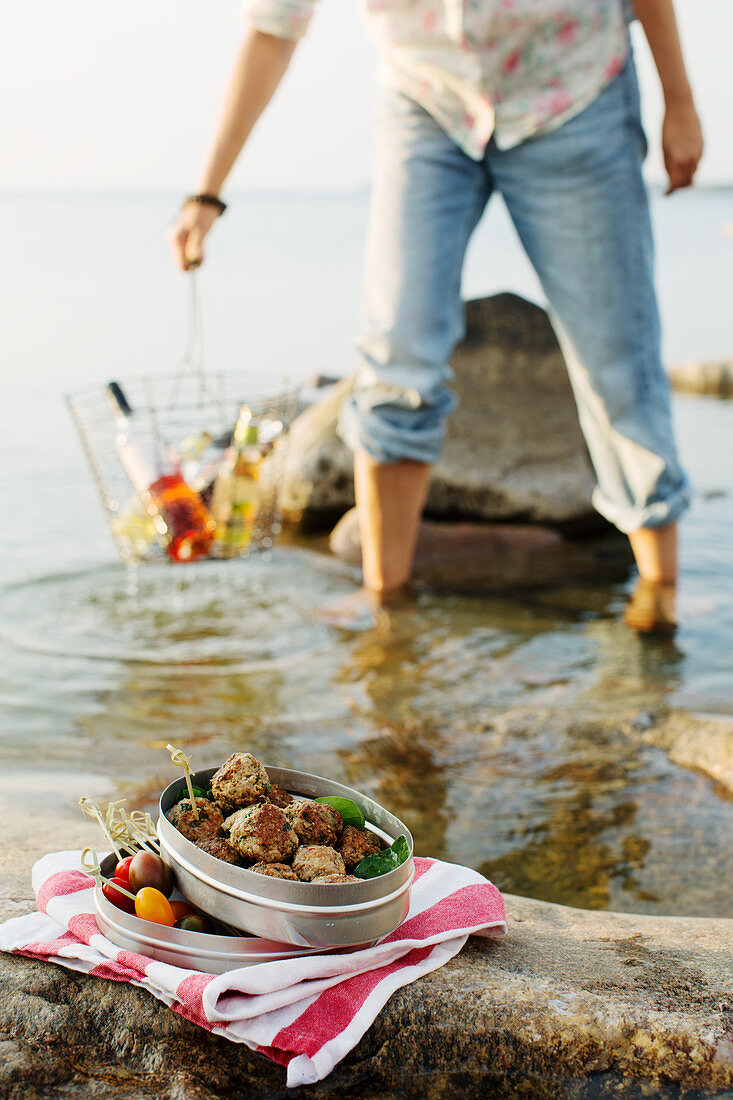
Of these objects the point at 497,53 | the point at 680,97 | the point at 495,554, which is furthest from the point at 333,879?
the point at 495,554

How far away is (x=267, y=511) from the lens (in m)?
3.79

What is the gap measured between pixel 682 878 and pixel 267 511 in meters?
2.11

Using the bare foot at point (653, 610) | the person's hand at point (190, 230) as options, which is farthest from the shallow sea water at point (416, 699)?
the person's hand at point (190, 230)

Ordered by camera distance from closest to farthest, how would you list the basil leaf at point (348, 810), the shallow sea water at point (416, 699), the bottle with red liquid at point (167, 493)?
the basil leaf at point (348, 810), the shallow sea water at point (416, 699), the bottle with red liquid at point (167, 493)

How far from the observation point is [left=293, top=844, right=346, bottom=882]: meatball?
1.34m

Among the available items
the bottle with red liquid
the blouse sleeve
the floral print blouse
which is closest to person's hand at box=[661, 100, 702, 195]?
the floral print blouse

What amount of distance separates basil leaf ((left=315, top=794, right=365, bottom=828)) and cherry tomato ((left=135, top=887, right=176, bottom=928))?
25cm

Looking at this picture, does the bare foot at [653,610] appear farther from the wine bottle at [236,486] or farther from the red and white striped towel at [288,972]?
the red and white striped towel at [288,972]

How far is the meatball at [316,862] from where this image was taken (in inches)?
52.6

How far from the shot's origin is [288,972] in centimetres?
128

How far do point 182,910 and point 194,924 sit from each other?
5 centimetres

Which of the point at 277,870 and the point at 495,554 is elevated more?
the point at 277,870

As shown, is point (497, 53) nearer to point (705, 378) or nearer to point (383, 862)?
point (383, 862)

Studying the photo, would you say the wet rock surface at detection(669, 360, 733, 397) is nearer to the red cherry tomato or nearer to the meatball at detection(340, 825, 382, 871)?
the meatball at detection(340, 825, 382, 871)
